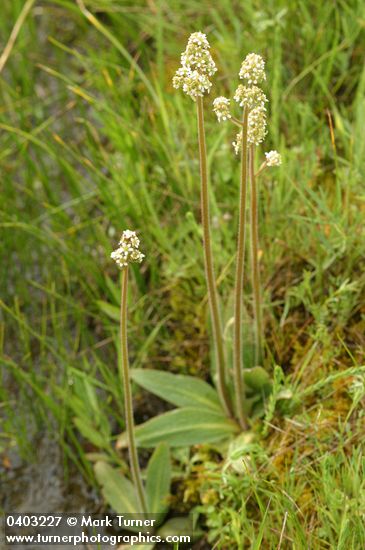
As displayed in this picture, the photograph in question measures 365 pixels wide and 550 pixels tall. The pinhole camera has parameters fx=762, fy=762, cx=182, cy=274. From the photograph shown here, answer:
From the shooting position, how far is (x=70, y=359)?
10.5 feet

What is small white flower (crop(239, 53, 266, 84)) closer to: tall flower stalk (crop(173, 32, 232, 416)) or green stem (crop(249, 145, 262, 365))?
tall flower stalk (crop(173, 32, 232, 416))

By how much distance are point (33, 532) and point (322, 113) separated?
2096 millimetres

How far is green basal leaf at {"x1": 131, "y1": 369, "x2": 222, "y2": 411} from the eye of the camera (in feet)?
9.09

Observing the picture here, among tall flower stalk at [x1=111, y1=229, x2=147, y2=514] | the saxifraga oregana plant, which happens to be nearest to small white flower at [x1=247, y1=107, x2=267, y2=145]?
the saxifraga oregana plant

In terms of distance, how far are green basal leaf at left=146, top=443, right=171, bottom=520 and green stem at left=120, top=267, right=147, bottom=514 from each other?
5 centimetres

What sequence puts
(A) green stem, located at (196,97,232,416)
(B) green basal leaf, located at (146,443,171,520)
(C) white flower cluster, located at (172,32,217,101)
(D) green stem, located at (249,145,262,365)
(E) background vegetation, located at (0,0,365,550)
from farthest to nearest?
(B) green basal leaf, located at (146,443,171,520) < (E) background vegetation, located at (0,0,365,550) < (D) green stem, located at (249,145,262,365) < (A) green stem, located at (196,97,232,416) < (C) white flower cluster, located at (172,32,217,101)

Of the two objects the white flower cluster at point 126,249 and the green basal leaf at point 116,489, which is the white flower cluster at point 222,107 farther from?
the green basal leaf at point 116,489

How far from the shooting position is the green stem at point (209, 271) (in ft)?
6.70

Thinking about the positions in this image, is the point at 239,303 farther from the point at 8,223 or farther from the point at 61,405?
the point at 8,223

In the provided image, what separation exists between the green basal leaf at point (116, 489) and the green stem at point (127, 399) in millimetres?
89

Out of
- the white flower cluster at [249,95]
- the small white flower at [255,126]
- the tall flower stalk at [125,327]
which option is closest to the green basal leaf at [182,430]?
the tall flower stalk at [125,327]

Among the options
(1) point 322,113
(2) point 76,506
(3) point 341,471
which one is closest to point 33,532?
(2) point 76,506

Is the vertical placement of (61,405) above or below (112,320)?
below

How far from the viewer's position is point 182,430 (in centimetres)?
268
